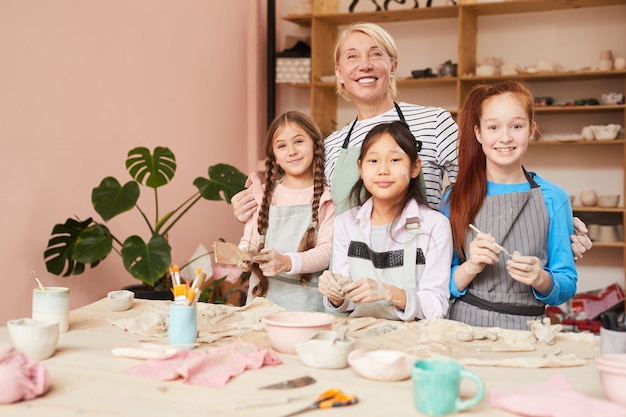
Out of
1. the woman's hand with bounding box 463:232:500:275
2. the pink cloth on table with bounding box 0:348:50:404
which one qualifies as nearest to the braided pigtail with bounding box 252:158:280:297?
the woman's hand with bounding box 463:232:500:275

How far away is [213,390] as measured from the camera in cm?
147

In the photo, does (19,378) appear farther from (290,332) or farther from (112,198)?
(112,198)

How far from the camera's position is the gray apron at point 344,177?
2.47 m

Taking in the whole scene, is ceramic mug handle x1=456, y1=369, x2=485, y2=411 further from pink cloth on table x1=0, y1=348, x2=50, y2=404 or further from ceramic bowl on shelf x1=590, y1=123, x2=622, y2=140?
ceramic bowl on shelf x1=590, y1=123, x2=622, y2=140

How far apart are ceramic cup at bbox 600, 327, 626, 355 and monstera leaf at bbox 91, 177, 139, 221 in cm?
241

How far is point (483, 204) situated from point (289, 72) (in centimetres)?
363

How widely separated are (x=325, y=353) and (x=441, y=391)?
35 cm

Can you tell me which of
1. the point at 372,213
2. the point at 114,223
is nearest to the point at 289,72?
the point at 114,223

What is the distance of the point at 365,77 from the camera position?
2.63 metres

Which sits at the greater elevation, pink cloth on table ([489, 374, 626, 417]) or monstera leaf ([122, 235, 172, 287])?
monstera leaf ([122, 235, 172, 287])

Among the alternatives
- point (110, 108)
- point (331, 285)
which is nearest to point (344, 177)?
point (331, 285)

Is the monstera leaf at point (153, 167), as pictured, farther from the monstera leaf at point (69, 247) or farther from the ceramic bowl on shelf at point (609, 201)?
the ceramic bowl on shelf at point (609, 201)

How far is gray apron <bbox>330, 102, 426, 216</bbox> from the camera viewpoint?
2.47 m

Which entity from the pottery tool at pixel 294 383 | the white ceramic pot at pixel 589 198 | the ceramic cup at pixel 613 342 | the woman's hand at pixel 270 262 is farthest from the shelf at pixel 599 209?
the pottery tool at pixel 294 383
